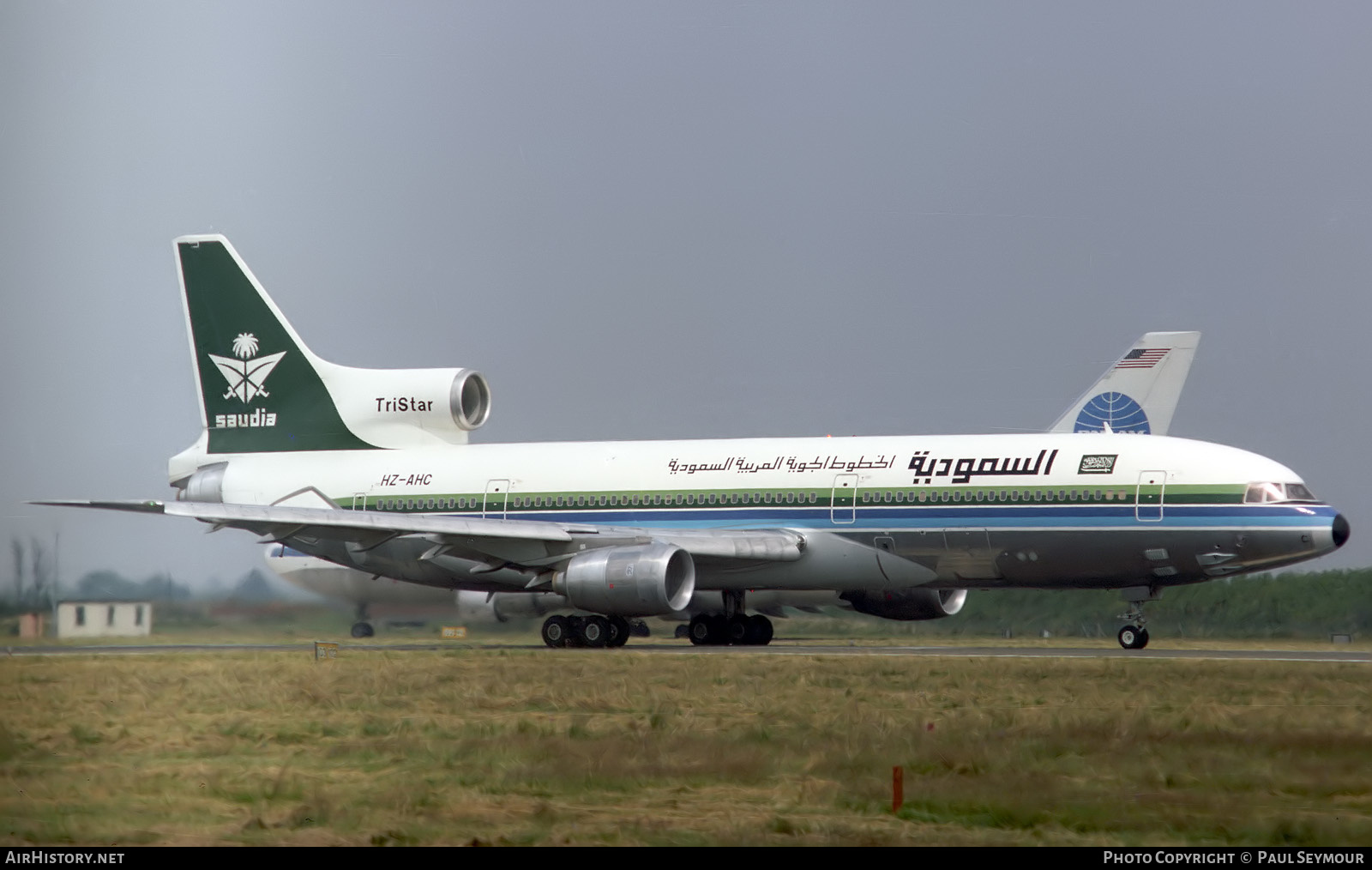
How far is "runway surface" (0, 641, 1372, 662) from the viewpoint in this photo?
2605cm

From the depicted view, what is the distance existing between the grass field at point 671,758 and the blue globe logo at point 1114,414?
24626 mm

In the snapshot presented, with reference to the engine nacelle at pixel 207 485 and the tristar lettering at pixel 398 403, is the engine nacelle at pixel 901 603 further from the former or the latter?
the engine nacelle at pixel 207 485

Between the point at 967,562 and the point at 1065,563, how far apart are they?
5.72 feet

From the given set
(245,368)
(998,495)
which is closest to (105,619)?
(998,495)

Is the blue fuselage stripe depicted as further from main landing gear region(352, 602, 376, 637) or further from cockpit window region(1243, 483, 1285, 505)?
main landing gear region(352, 602, 376, 637)

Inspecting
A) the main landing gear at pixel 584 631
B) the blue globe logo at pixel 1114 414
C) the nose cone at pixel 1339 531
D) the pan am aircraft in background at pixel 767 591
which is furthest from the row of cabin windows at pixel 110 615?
the blue globe logo at pixel 1114 414

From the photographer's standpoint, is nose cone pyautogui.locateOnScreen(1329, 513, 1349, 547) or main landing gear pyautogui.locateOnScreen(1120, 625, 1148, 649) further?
main landing gear pyautogui.locateOnScreen(1120, 625, 1148, 649)

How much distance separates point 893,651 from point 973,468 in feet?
11.9

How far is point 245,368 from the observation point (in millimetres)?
37906

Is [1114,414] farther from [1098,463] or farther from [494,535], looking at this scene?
[494,535]

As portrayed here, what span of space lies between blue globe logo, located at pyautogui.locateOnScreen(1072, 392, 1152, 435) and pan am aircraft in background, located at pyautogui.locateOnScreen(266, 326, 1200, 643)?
2 cm

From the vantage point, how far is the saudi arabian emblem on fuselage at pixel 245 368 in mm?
37750

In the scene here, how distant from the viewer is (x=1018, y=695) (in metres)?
19.6

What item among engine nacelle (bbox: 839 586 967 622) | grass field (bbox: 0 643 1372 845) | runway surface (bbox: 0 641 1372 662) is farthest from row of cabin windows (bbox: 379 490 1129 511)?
grass field (bbox: 0 643 1372 845)
